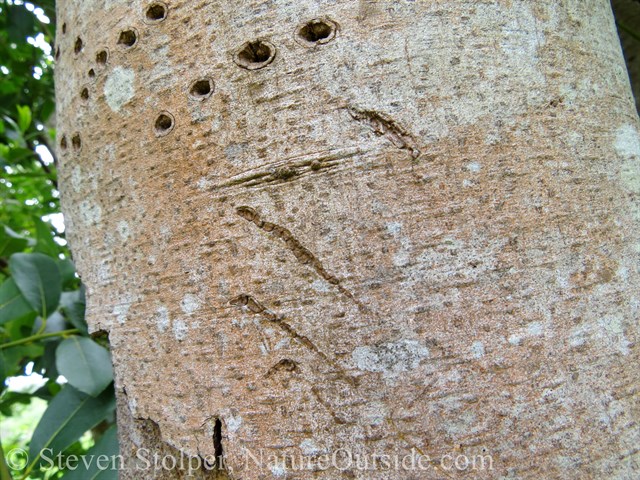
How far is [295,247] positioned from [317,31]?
270 millimetres

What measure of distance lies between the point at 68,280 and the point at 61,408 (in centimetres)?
34

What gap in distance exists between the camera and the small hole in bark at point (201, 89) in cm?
71

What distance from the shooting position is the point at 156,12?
0.77 meters

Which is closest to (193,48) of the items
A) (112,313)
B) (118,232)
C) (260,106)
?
(260,106)

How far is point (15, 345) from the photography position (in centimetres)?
129

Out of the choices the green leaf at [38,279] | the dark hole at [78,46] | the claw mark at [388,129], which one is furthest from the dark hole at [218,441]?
the green leaf at [38,279]

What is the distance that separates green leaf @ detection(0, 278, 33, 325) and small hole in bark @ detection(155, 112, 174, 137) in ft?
2.30

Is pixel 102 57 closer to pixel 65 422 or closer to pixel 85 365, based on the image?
pixel 85 365

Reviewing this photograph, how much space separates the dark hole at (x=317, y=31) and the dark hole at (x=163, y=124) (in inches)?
8.1

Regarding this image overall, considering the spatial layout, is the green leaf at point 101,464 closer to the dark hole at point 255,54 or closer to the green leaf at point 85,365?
the green leaf at point 85,365

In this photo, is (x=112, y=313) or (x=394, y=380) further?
(x=112, y=313)

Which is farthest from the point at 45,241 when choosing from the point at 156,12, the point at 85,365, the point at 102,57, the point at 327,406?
the point at 327,406

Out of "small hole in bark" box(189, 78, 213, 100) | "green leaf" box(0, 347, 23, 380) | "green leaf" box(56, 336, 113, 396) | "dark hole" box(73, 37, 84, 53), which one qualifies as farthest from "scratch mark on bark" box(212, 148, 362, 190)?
"green leaf" box(0, 347, 23, 380)

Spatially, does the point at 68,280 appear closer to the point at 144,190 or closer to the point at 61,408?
the point at 61,408
